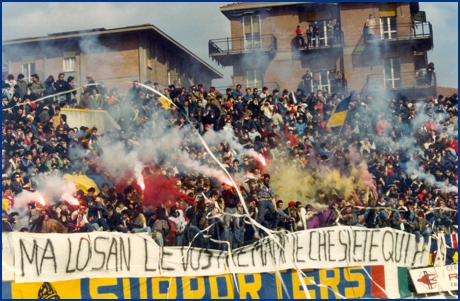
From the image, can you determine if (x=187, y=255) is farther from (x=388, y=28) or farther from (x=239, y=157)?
(x=388, y=28)

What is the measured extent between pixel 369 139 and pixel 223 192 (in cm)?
428

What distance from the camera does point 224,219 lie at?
11508mm

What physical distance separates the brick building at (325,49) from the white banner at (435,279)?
18.8 ft

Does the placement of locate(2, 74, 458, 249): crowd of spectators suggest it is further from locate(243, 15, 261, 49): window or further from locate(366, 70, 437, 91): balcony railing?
locate(243, 15, 261, 49): window

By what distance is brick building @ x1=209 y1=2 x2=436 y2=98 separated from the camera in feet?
55.6

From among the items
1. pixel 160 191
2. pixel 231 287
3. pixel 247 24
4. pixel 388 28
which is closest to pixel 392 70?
pixel 388 28

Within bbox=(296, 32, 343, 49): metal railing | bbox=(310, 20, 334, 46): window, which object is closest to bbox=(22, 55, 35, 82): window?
bbox=(296, 32, 343, 49): metal railing

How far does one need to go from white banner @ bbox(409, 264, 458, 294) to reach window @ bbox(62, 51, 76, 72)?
337 inches

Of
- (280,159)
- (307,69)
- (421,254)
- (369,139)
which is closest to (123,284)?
(280,159)

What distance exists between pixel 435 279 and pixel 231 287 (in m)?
3.65

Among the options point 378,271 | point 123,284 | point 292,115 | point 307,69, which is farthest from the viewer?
point 307,69

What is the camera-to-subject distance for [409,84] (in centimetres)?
1734

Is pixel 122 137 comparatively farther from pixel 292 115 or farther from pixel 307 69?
pixel 307 69

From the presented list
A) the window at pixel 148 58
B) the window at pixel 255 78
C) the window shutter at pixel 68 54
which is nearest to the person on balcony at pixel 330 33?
the window at pixel 255 78
